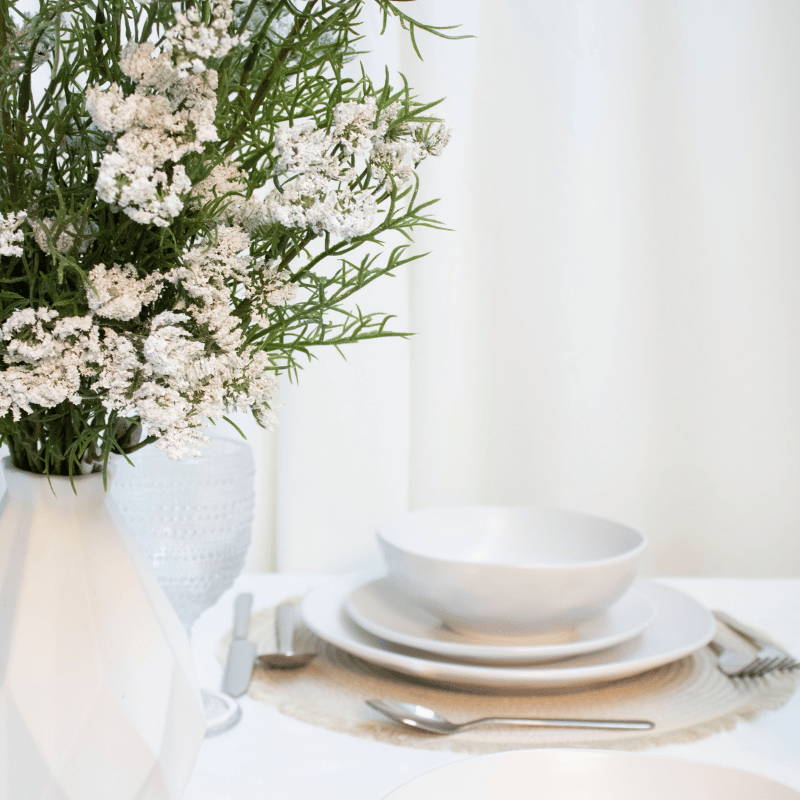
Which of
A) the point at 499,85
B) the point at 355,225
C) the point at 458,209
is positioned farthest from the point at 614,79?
the point at 355,225

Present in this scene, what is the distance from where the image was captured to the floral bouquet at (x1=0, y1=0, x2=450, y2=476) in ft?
0.96

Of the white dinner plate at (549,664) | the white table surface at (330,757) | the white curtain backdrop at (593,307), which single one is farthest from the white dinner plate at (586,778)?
the white curtain backdrop at (593,307)

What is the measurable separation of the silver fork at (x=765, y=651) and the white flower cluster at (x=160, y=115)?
55cm

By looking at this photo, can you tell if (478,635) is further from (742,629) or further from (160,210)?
(160,210)

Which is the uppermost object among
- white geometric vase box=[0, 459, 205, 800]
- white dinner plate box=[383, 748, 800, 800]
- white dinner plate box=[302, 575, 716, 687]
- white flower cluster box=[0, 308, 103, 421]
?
white flower cluster box=[0, 308, 103, 421]

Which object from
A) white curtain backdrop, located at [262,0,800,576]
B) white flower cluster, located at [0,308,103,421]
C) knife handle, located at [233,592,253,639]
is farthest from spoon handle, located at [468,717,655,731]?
white curtain backdrop, located at [262,0,800,576]

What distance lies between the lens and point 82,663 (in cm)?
34

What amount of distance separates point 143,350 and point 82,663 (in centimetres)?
14

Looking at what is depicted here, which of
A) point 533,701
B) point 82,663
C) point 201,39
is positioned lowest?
point 533,701

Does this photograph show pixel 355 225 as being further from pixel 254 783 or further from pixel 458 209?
pixel 458 209

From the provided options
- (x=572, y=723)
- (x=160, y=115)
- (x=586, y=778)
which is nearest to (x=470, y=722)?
(x=572, y=723)

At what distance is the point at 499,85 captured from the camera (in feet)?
4.21

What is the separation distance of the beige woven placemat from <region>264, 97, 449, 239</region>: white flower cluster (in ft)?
1.14

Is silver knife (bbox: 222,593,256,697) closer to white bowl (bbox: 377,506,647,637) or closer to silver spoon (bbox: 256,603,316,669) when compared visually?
silver spoon (bbox: 256,603,316,669)
